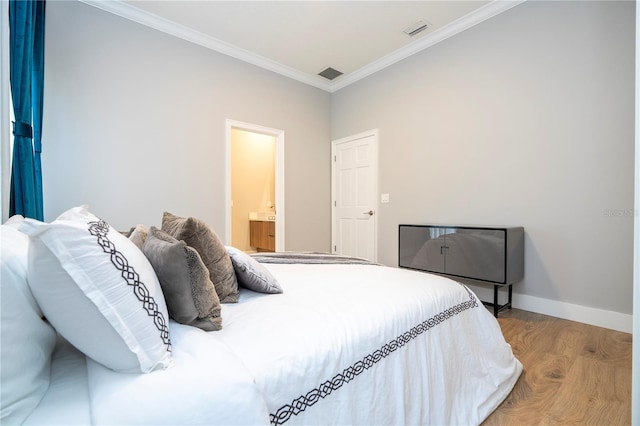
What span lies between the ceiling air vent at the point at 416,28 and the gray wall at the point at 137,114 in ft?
5.78

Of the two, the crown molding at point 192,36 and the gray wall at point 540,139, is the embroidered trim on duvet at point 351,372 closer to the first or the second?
the gray wall at point 540,139

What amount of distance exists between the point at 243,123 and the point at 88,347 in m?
3.55

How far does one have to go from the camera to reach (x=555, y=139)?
8.79 ft

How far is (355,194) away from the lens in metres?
4.50

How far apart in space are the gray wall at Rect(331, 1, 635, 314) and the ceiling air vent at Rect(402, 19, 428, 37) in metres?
0.30

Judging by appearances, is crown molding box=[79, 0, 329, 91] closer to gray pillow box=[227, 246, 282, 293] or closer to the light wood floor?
gray pillow box=[227, 246, 282, 293]

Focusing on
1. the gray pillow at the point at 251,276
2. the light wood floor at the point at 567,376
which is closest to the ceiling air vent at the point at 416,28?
the light wood floor at the point at 567,376

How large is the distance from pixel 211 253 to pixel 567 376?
2116 millimetres

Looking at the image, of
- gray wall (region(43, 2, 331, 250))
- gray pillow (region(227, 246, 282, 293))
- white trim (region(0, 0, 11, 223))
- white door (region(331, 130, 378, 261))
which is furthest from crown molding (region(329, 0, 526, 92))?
white trim (region(0, 0, 11, 223))

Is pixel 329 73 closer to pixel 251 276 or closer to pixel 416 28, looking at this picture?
pixel 416 28

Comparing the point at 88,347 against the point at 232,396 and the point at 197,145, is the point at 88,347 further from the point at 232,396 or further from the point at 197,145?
the point at 197,145

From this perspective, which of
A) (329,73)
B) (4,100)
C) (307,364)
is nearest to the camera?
(307,364)

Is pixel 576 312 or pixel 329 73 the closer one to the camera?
pixel 576 312

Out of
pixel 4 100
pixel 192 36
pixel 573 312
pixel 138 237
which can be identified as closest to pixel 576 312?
pixel 573 312
